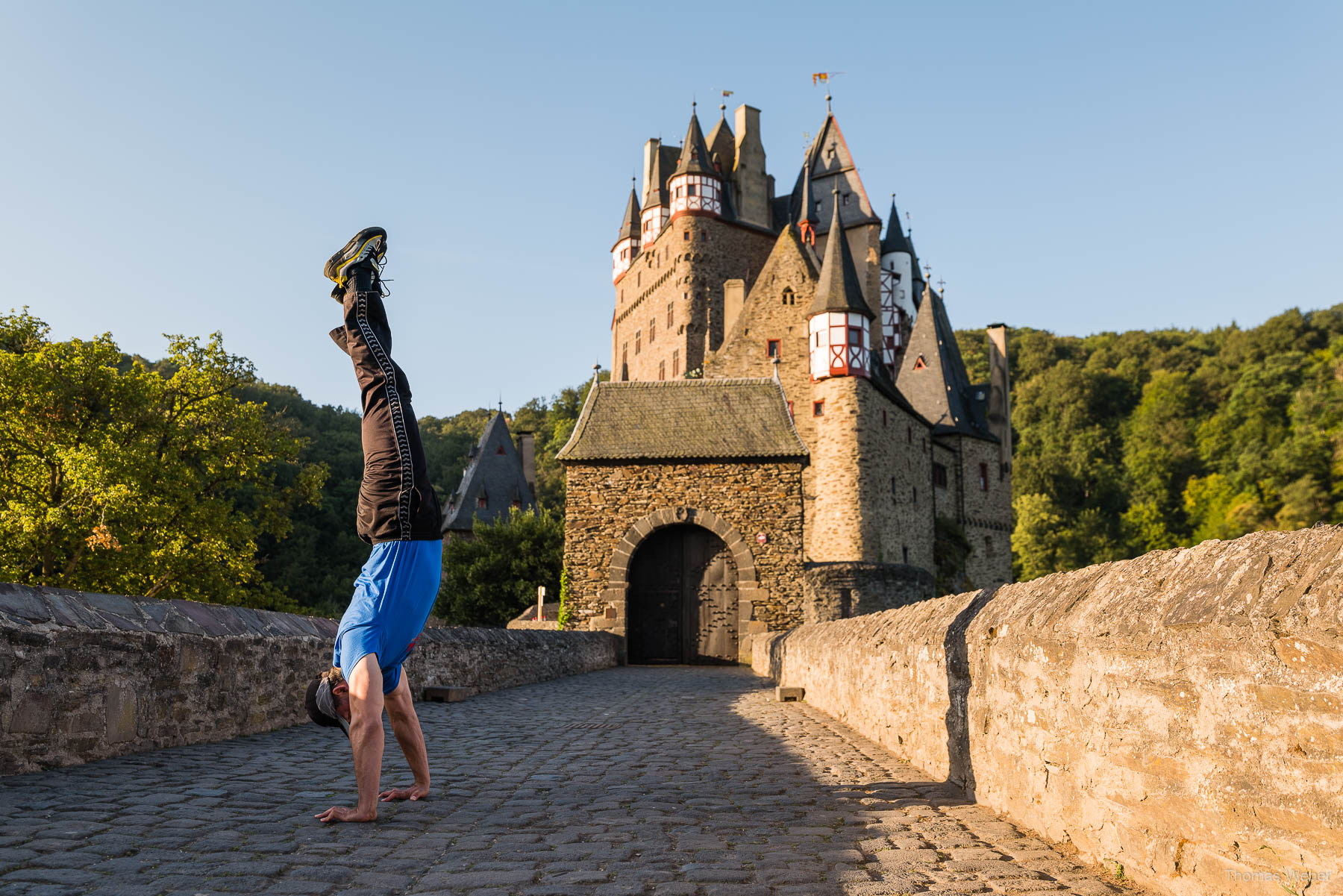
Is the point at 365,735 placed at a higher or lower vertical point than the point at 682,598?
lower

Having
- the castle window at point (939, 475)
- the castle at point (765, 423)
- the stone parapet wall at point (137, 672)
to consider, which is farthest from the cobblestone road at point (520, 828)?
→ the castle window at point (939, 475)

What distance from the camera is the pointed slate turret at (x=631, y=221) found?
6881 centimetres

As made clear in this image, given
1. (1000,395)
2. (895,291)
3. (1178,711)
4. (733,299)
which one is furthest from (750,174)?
(1178,711)

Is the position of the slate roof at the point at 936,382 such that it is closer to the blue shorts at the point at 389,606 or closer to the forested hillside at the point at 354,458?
the forested hillside at the point at 354,458

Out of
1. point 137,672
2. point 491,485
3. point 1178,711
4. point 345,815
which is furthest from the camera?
point 491,485

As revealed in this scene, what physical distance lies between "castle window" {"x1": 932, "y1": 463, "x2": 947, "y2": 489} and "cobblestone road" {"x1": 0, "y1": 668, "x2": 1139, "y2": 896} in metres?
42.5

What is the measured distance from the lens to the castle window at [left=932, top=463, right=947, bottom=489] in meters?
47.1

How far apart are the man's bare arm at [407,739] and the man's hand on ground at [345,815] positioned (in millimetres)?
399

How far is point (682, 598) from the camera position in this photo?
2203cm

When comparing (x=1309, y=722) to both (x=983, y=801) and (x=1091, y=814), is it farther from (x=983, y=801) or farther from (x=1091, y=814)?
(x=983, y=801)

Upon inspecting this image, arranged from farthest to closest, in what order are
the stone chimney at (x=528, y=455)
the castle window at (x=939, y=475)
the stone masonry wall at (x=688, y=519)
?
the stone chimney at (x=528, y=455) → the castle window at (x=939, y=475) → the stone masonry wall at (x=688, y=519)

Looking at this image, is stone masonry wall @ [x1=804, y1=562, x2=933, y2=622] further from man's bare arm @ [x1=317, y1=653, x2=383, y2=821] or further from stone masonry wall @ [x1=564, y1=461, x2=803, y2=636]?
man's bare arm @ [x1=317, y1=653, x2=383, y2=821]

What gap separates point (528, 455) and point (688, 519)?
40016 mm

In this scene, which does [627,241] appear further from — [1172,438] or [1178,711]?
[1178,711]
